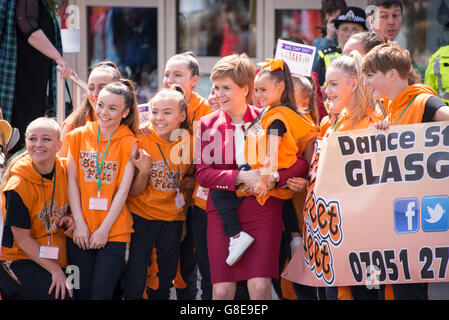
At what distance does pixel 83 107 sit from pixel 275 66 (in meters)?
1.43

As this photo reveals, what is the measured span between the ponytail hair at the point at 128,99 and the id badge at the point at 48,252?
0.90 meters

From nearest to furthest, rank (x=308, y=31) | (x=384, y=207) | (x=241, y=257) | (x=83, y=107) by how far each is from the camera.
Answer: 1. (x=384, y=207)
2. (x=241, y=257)
3. (x=83, y=107)
4. (x=308, y=31)

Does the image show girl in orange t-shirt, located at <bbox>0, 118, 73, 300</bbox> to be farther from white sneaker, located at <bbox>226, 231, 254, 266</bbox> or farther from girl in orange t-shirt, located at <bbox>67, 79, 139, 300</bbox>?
white sneaker, located at <bbox>226, 231, 254, 266</bbox>

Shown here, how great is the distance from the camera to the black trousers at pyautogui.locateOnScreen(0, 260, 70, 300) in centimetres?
395

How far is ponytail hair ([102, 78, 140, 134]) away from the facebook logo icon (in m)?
1.74

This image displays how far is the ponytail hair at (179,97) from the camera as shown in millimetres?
4266

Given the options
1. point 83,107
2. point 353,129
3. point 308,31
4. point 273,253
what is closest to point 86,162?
point 83,107

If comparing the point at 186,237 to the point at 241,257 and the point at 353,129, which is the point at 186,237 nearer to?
the point at 241,257

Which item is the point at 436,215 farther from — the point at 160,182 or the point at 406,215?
the point at 160,182

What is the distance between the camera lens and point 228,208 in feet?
12.8

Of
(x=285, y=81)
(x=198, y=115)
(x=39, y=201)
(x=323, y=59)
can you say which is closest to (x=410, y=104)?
(x=285, y=81)

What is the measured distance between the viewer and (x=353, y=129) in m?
3.74

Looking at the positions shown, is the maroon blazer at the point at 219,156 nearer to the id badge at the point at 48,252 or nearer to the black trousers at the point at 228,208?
the black trousers at the point at 228,208

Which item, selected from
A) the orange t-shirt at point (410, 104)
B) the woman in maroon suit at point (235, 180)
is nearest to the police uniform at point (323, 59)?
the woman in maroon suit at point (235, 180)
